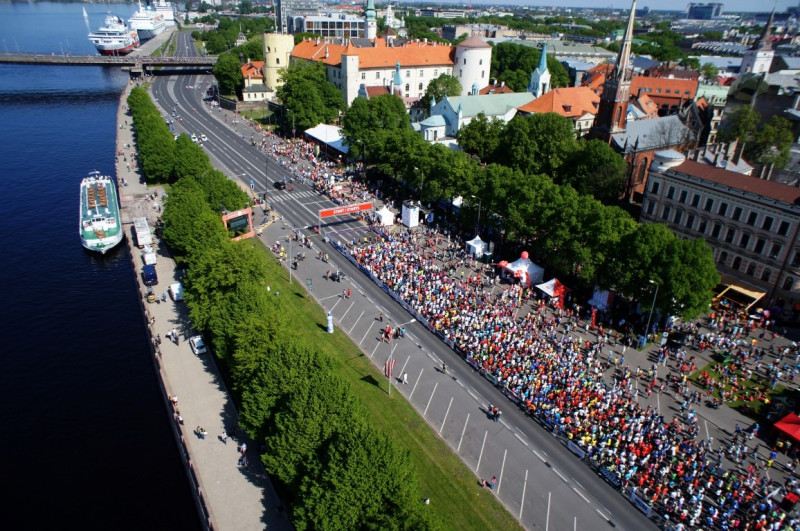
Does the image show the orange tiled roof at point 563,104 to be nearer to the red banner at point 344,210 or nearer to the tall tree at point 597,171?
the tall tree at point 597,171

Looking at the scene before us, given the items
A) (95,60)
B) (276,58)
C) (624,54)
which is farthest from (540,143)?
(95,60)

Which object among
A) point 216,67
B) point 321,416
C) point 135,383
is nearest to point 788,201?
point 321,416

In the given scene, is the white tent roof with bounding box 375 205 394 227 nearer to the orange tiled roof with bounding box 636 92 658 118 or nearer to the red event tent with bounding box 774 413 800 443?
the red event tent with bounding box 774 413 800 443

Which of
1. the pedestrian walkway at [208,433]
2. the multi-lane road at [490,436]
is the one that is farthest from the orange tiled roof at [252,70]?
the pedestrian walkway at [208,433]

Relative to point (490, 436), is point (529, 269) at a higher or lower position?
higher

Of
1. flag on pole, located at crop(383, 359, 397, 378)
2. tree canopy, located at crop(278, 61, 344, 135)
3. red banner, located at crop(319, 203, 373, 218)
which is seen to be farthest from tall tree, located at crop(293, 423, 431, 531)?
tree canopy, located at crop(278, 61, 344, 135)

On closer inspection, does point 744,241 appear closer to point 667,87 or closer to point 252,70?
point 667,87

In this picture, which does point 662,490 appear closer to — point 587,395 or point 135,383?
point 587,395
